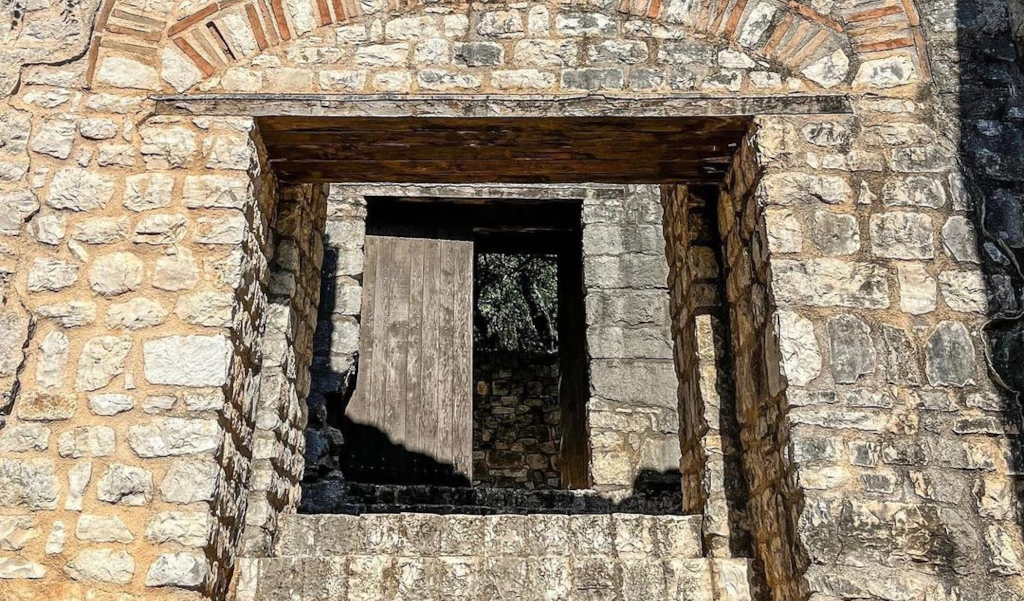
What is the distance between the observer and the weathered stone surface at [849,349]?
274 cm

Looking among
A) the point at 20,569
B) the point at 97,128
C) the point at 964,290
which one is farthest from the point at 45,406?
the point at 964,290

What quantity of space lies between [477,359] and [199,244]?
20.9ft

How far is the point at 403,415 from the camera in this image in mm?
6000

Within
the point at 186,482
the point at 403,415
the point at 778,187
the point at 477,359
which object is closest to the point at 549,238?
the point at 403,415

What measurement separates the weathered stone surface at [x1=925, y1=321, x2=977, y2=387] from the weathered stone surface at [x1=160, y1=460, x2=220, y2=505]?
2.18 metres

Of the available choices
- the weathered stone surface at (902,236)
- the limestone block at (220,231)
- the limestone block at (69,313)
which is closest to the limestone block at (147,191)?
the limestone block at (220,231)

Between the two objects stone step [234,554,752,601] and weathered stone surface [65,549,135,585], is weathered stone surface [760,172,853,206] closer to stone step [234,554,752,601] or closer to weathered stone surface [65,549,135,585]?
stone step [234,554,752,601]

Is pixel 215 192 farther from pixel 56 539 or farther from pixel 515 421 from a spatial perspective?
pixel 515 421

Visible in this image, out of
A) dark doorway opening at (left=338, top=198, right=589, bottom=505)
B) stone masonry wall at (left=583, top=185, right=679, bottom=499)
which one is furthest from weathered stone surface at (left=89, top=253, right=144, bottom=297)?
stone masonry wall at (left=583, top=185, right=679, bottom=499)

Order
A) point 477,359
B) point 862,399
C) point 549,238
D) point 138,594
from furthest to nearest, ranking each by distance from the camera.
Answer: point 477,359
point 549,238
point 862,399
point 138,594

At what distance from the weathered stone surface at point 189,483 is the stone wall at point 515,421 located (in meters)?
6.20

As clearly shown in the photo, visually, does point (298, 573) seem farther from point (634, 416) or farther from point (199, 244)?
point (634, 416)

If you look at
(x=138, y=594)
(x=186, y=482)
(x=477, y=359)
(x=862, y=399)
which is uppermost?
(x=477, y=359)

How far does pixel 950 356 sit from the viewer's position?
277cm
